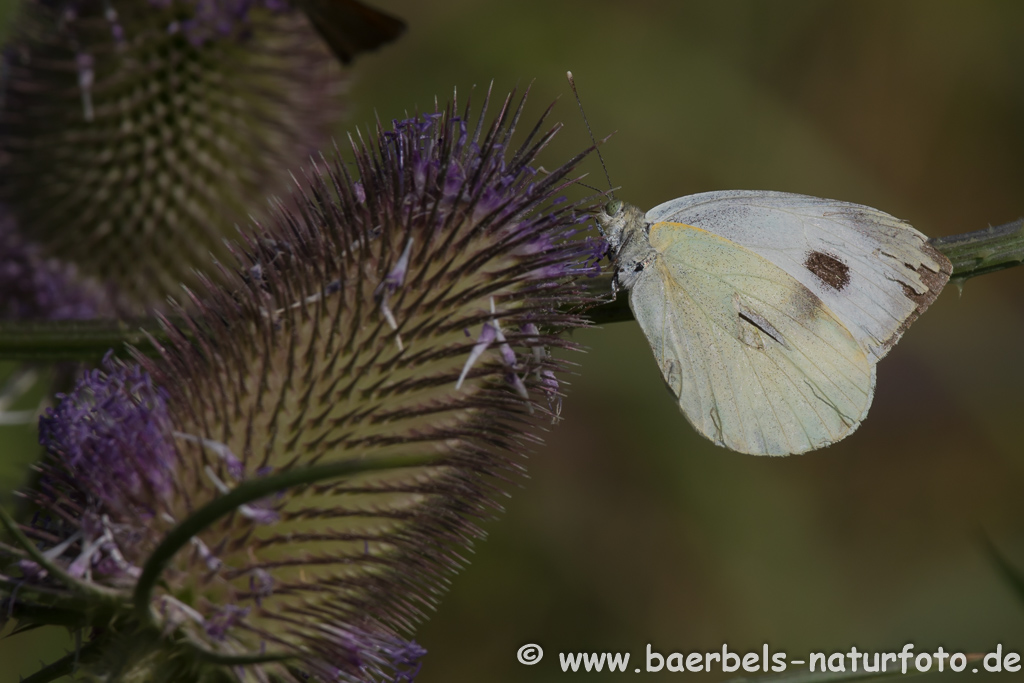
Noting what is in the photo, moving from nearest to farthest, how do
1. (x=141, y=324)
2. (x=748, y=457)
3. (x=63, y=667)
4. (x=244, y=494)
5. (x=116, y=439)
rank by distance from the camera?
(x=244, y=494) < (x=63, y=667) < (x=116, y=439) < (x=141, y=324) < (x=748, y=457)

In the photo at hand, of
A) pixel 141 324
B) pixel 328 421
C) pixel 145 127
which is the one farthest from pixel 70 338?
pixel 145 127

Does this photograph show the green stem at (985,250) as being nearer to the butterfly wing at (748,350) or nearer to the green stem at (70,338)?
the butterfly wing at (748,350)

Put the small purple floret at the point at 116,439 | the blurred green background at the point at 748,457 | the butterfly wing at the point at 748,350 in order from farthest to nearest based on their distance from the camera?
the blurred green background at the point at 748,457, the butterfly wing at the point at 748,350, the small purple floret at the point at 116,439

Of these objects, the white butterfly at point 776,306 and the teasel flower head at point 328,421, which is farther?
the white butterfly at point 776,306

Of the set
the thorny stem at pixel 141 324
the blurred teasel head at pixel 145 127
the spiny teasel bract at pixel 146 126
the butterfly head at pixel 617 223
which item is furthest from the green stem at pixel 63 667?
the spiny teasel bract at pixel 146 126

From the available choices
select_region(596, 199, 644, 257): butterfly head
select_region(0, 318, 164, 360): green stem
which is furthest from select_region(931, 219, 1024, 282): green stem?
select_region(0, 318, 164, 360): green stem

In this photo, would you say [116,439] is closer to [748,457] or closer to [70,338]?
[70,338]

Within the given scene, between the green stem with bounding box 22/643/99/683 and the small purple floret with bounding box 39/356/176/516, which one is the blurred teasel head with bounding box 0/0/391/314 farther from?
the green stem with bounding box 22/643/99/683
